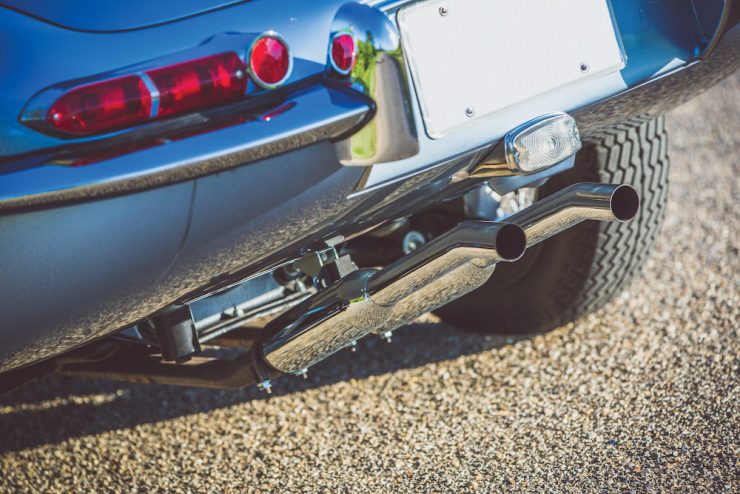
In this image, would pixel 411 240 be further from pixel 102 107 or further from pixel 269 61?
pixel 102 107

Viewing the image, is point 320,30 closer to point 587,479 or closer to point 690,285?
point 587,479

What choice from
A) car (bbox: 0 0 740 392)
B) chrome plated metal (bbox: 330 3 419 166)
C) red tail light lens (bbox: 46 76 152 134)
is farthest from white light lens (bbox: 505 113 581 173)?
red tail light lens (bbox: 46 76 152 134)

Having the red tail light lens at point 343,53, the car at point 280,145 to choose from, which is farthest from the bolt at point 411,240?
the red tail light lens at point 343,53

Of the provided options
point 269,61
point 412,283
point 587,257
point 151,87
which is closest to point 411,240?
point 587,257

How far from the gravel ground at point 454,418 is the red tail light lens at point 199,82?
45.9 inches

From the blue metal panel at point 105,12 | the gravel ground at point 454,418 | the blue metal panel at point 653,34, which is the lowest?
the gravel ground at point 454,418

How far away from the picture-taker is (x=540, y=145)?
1.97 meters

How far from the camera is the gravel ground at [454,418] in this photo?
2.36 metres

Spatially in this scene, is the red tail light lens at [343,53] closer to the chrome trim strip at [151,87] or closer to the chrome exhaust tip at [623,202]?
the chrome trim strip at [151,87]

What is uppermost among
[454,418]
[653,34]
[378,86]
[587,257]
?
[378,86]

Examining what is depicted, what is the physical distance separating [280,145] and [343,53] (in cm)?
22

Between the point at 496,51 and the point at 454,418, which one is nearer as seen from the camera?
the point at 496,51

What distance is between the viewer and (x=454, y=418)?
268 centimetres

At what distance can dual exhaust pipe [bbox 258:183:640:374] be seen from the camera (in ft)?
6.35
